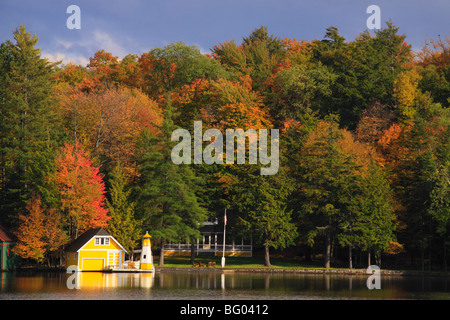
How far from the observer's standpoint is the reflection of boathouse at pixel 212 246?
86.7 meters

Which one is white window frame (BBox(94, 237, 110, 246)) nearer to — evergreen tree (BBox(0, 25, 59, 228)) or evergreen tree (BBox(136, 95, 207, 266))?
evergreen tree (BBox(136, 95, 207, 266))

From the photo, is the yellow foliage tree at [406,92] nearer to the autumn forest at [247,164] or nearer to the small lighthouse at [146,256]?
the autumn forest at [247,164]

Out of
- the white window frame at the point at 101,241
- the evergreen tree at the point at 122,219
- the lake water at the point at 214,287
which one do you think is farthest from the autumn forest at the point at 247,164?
the lake water at the point at 214,287

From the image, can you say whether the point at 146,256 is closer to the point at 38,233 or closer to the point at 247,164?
the point at 38,233

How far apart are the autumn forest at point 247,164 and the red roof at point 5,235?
1645mm

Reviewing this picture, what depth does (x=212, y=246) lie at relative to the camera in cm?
8938

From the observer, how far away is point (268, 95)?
9706cm

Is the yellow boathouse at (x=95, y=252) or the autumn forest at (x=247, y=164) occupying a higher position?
the autumn forest at (x=247, y=164)

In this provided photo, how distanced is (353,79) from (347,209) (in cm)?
3328

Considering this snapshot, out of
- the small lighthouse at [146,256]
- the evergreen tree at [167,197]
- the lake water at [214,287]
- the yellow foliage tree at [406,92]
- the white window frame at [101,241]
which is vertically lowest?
the lake water at [214,287]

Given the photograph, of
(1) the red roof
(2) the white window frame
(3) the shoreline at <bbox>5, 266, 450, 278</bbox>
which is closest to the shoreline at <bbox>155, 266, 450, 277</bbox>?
(3) the shoreline at <bbox>5, 266, 450, 278</bbox>

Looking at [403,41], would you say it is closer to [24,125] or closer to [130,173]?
[130,173]

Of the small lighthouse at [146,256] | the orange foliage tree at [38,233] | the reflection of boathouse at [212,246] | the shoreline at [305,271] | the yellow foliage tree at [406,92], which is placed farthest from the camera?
the yellow foliage tree at [406,92]
